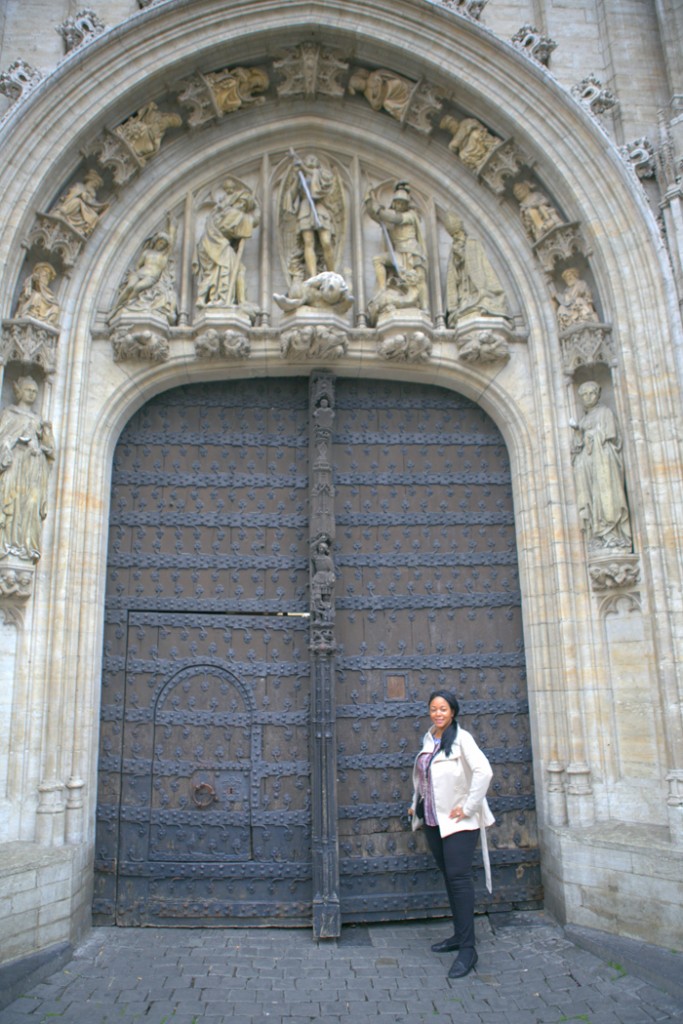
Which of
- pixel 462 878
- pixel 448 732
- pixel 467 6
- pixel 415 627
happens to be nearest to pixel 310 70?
pixel 467 6

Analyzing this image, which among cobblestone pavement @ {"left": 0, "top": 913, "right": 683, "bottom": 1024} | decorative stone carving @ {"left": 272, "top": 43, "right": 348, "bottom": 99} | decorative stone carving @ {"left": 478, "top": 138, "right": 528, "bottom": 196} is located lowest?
cobblestone pavement @ {"left": 0, "top": 913, "right": 683, "bottom": 1024}

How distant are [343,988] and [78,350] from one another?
15.1 ft

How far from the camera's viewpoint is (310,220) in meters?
6.55

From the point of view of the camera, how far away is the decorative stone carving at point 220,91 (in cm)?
646

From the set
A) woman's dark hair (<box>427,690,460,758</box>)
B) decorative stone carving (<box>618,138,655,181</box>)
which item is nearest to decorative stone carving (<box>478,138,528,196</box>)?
decorative stone carving (<box>618,138,655,181</box>)

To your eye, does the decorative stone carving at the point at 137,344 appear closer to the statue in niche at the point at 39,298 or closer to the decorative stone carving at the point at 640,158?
the statue in niche at the point at 39,298

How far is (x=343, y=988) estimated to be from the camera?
4.55 m

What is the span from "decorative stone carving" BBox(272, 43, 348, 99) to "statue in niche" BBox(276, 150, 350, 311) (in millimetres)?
524

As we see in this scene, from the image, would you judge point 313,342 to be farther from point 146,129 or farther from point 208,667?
point 208,667

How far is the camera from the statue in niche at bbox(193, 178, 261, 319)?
6348 millimetres

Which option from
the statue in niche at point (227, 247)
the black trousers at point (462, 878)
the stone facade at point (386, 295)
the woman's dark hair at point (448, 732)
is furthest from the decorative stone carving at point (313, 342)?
the black trousers at point (462, 878)

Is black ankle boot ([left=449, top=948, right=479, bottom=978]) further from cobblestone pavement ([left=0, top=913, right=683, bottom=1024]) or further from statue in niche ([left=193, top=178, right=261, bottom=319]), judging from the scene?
statue in niche ([left=193, top=178, right=261, bottom=319])

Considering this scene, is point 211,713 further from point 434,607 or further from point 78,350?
point 78,350

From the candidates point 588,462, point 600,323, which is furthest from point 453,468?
point 600,323
